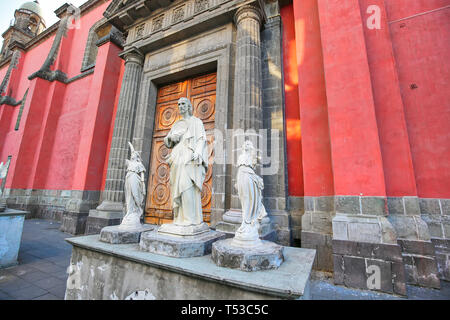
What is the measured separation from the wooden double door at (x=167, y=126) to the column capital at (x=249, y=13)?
159 centimetres

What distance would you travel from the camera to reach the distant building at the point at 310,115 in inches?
126

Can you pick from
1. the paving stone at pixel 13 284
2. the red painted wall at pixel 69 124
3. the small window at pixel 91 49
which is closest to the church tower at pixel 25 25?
the red painted wall at pixel 69 124

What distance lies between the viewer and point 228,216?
392 centimetres

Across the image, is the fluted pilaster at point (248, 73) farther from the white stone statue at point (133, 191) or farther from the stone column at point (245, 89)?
the white stone statue at point (133, 191)

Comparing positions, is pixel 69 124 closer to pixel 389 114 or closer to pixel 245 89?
pixel 245 89

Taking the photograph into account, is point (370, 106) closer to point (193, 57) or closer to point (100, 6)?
point (193, 57)

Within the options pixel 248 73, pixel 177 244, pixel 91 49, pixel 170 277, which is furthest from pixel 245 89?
pixel 91 49

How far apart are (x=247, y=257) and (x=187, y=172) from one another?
4.17 ft

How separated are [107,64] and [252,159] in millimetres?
8028

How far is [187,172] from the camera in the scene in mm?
2619

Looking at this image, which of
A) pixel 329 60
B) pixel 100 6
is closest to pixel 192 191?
pixel 329 60

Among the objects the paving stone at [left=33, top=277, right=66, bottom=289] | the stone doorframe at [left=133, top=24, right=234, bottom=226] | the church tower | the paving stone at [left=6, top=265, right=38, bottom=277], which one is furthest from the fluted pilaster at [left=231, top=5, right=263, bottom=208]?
the church tower

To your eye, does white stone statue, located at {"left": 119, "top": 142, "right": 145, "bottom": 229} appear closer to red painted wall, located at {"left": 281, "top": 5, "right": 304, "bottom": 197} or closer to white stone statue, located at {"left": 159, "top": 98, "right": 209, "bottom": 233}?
white stone statue, located at {"left": 159, "top": 98, "right": 209, "bottom": 233}
